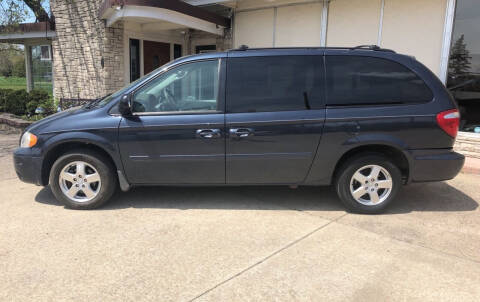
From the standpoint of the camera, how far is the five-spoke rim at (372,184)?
445cm

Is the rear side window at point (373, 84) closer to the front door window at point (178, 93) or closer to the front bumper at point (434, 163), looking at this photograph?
the front bumper at point (434, 163)

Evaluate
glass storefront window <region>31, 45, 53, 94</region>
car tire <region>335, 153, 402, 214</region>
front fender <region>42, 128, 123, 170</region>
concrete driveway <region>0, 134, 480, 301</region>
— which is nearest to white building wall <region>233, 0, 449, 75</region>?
concrete driveway <region>0, 134, 480, 301</region>

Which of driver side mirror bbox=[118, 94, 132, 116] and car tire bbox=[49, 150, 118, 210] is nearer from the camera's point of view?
driver side mirror bbox=[118, 94, 132, 116]

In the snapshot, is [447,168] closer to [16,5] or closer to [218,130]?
[218,130]

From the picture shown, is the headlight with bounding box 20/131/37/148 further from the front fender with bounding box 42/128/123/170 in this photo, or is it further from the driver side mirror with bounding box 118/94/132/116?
the driver side mirror with bounding box 118/94/132/116

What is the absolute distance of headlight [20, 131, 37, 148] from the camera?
14.6 ft

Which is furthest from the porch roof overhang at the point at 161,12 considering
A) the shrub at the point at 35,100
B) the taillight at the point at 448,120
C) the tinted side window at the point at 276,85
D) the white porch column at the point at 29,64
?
the white porch column at the point at 29,64

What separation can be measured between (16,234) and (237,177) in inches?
97.1

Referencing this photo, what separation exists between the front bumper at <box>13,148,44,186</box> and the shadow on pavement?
1.61ft

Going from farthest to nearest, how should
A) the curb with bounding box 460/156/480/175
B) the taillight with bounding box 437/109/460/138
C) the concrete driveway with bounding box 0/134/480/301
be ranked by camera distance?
the curb with bounding box 460/156/480/175 → the taillight with bounding box 437/109/460/138 → the concrete driveway with bounding box 0/134/480/301

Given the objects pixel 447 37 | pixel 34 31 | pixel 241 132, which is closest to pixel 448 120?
pixel 241 132

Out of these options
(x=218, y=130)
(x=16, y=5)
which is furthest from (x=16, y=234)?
(x=16, y=5)

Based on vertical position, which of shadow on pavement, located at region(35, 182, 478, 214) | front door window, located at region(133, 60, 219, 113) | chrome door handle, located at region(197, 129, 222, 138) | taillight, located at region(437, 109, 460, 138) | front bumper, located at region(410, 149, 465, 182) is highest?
front door window, located at region(133, 60, 219, 113)

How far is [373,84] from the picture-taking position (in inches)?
172
